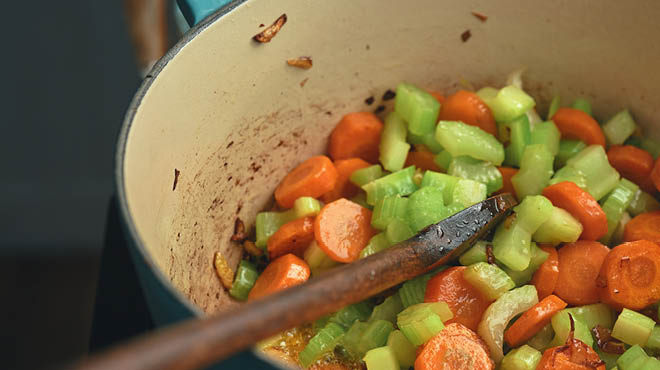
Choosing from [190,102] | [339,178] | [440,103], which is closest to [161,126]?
[190,102]

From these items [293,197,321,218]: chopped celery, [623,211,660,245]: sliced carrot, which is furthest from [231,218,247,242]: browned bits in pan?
[623,211,660,245]: sliced carrot

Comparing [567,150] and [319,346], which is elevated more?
[567,150]

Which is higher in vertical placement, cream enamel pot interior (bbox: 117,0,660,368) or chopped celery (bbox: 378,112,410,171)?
cream enamel pot interior (bbox: 117,0,660,368)

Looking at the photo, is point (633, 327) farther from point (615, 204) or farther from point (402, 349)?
point (402, 349)

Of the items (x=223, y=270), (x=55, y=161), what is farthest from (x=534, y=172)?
(x=55, y=161)

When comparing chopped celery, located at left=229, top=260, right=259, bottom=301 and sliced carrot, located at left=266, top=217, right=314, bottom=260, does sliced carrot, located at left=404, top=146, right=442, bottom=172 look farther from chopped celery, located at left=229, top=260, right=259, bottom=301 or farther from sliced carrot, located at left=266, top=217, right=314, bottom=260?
chopped celery, located at left=229, top=260, right=259, bottom=301

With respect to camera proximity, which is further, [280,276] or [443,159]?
[443,159]
